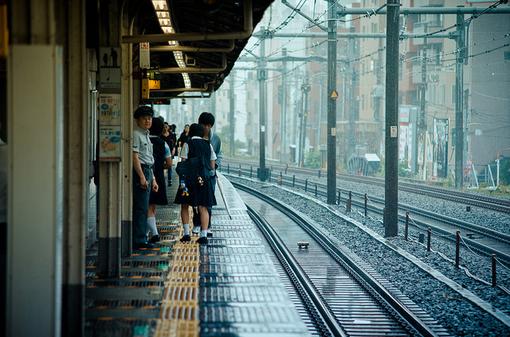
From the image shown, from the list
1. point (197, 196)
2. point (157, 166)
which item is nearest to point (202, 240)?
point (197, 196)

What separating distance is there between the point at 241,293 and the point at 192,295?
1.81ft

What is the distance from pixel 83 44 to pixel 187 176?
4.82 m

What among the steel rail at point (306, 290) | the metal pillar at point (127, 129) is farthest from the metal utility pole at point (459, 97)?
the metal pillar at point (127, 129)

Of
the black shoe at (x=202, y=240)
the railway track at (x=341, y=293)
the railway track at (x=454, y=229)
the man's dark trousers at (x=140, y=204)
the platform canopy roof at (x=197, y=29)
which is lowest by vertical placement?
the railway track at (x=341, y=293)

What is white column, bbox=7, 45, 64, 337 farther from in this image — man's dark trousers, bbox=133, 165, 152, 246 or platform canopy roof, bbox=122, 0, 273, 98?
man's dark trousers, bbox=133, 165, 152, 246

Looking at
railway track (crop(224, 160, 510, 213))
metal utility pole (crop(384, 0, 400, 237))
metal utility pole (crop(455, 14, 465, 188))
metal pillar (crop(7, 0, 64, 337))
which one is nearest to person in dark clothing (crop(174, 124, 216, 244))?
metal pillar (crop(7, 0, 64, 337))

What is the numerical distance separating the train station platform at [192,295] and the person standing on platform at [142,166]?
0.54m

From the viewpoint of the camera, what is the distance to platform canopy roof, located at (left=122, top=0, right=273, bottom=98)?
27.5 feet

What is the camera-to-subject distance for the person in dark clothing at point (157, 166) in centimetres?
1081

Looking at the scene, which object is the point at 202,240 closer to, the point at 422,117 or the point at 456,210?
the point at 456,210

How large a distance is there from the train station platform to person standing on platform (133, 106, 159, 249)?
0.54 metres

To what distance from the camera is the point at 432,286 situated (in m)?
11.9

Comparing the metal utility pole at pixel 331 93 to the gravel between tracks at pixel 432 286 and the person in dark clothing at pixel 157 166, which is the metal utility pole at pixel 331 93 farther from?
the person in dark clothing at pixel 157 166

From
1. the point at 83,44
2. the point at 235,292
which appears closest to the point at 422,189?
the point at 235,292
